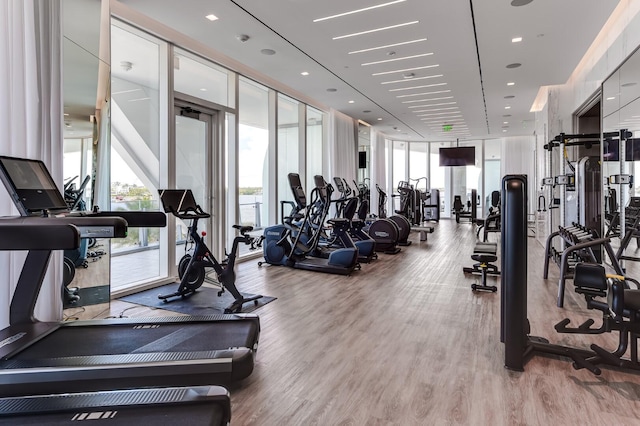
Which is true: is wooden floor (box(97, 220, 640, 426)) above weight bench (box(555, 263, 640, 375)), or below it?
below

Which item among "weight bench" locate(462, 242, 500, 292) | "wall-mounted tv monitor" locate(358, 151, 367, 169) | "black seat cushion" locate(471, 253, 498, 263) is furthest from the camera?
"wall-mounted tv monitor" locate(358, 151, 367, 169)

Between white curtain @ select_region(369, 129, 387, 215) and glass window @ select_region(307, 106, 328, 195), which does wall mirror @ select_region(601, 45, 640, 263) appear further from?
white curtain @ select_region(369, 129, 387, 215)

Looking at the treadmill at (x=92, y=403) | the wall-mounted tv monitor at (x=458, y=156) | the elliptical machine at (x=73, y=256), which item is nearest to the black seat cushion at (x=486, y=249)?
the treadmill at (x=92, y=403)

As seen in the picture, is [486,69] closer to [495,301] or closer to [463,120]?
[495,301]

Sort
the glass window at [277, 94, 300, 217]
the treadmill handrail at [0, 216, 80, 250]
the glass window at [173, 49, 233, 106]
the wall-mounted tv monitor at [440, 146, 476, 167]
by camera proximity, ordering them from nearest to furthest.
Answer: the treadmill handrail at [0, 216, 80, 250] < the glass window at [173, 49, 233, 106] < the glass window at [277, 94, 300, 217] < the wall-mounted tv monitor at [440, 146, 476, 167]

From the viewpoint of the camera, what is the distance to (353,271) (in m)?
5.79

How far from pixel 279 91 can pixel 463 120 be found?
6179mm

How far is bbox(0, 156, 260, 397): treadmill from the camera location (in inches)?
79.5

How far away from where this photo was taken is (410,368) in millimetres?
2607

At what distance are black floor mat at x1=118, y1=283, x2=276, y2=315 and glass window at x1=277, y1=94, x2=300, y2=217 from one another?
12.0 feet

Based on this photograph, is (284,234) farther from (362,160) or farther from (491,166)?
(491,166)

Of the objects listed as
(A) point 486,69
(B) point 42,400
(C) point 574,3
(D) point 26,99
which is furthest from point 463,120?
(B) point 42,400

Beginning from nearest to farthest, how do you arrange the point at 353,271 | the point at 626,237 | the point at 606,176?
the point at 626,237 < the point at 606,176 < the point at 353,271

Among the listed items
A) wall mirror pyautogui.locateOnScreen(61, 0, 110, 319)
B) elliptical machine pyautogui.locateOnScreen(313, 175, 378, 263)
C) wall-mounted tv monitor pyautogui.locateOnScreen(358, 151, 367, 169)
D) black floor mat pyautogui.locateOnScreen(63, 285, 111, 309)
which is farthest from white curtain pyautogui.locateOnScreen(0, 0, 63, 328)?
wall-mounted tv monitor pyautogui.locateOnScreen(358, 151, 367, 169)
